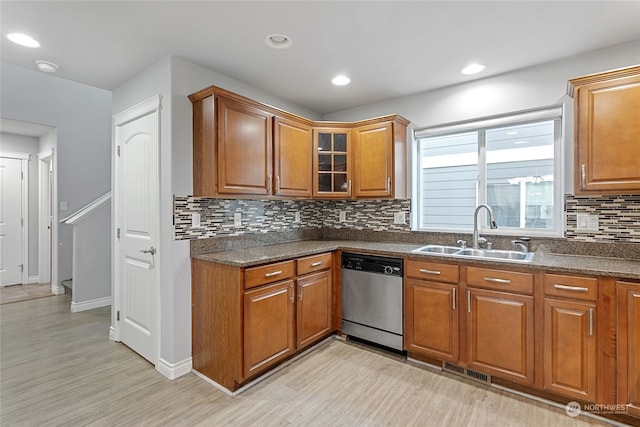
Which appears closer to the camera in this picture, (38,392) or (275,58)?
(38,392)

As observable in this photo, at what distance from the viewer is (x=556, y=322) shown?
2004 millimetres

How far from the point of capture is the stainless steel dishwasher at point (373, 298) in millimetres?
2680

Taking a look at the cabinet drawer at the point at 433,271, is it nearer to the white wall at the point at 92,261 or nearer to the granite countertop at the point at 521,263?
the granite countertop at the point at 521,263

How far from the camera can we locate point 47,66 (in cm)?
248

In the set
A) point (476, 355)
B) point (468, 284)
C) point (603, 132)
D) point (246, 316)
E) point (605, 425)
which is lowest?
point (605, 425)

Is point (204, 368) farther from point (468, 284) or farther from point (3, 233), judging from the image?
point (3, 233)

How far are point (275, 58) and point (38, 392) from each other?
293 cm

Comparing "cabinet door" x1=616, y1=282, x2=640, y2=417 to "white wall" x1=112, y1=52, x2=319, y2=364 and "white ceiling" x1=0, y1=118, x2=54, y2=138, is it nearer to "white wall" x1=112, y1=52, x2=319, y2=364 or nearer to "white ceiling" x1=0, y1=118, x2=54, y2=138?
→ "white wall" x1=112, y1=52, x2=319, y2=364

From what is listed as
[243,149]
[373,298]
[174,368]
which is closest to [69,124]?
[243,149]

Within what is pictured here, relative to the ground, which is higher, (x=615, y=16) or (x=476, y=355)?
(x=615, y=16)

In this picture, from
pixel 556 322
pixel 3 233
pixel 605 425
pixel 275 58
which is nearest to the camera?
pixel 605 425

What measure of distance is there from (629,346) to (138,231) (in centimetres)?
348

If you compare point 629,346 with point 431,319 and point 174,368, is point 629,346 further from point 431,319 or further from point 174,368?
point 174,368

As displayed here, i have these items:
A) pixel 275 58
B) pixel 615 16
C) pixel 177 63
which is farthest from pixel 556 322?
pixel 177 63
